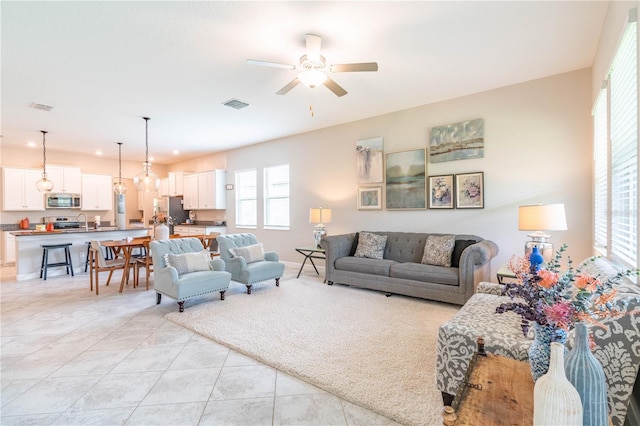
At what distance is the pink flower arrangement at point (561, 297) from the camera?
3.39 ft

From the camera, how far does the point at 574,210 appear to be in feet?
12.2

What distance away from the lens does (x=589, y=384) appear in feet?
2.99

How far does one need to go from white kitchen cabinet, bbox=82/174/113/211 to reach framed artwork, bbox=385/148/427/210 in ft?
25.4

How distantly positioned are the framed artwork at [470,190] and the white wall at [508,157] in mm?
83

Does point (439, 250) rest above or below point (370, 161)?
below

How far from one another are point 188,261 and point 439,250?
11.1ft

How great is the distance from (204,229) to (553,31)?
773 cm

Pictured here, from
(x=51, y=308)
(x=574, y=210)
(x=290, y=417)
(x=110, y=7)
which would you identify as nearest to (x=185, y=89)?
(x=110, y=7)

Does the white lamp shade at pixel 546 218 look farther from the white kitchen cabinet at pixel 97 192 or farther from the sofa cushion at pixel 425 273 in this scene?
the white kitchen cabinet at pixel 97 192

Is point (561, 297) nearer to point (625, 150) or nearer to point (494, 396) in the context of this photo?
point (494, 396)

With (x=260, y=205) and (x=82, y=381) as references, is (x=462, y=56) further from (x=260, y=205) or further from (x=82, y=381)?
(x=260, y=205)

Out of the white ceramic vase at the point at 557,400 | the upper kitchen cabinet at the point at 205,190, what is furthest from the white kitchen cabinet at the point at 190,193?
the white ceramic vase at the point at 557,400

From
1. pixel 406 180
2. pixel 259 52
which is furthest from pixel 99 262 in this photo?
pixel 406 180

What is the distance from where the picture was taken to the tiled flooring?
1852 mm
